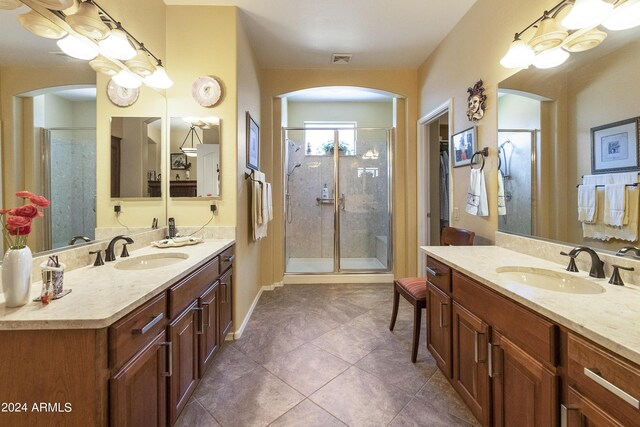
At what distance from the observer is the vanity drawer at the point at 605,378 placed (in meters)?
0.65

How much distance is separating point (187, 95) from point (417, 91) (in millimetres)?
Result: 2729

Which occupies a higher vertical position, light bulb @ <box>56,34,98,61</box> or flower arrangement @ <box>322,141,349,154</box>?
flower arrangement @ <box>322,141,349,154</box>

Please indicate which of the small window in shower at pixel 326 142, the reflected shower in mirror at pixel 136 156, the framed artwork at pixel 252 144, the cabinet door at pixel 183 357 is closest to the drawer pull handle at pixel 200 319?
the cabinet door at pixel 183 357

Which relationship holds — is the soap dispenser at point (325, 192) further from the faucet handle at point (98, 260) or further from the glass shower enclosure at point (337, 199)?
the faucet handle at point (98, 260)

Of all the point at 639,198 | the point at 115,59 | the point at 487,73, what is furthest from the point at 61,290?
the point at 487,73

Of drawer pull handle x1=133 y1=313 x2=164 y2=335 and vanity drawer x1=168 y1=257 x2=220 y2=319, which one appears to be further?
vanity drawer x1=168 y1=257 x2=220 y2=319

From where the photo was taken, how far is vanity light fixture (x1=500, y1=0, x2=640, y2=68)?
1185 millimetres

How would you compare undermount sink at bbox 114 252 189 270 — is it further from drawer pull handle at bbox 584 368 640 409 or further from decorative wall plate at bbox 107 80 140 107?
drawer pull handle at bbox 584 368 640 409

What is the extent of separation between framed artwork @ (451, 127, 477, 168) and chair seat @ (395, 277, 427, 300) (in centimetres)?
112

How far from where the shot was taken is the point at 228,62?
2.29m

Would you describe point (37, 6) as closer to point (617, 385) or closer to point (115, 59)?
point (115, 59)

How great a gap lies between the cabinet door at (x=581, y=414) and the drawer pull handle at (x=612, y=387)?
0.08 metres

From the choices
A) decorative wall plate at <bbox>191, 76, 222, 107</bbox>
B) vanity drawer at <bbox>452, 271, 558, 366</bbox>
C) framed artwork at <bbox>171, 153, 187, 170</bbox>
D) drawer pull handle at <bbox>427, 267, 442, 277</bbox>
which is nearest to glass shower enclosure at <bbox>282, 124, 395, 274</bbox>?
decorative wall plate at <bbox>191, 76, 222, 107</bbox>

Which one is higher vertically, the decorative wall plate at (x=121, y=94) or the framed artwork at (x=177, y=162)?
the decorative wall plate at (x=121, y=94)
